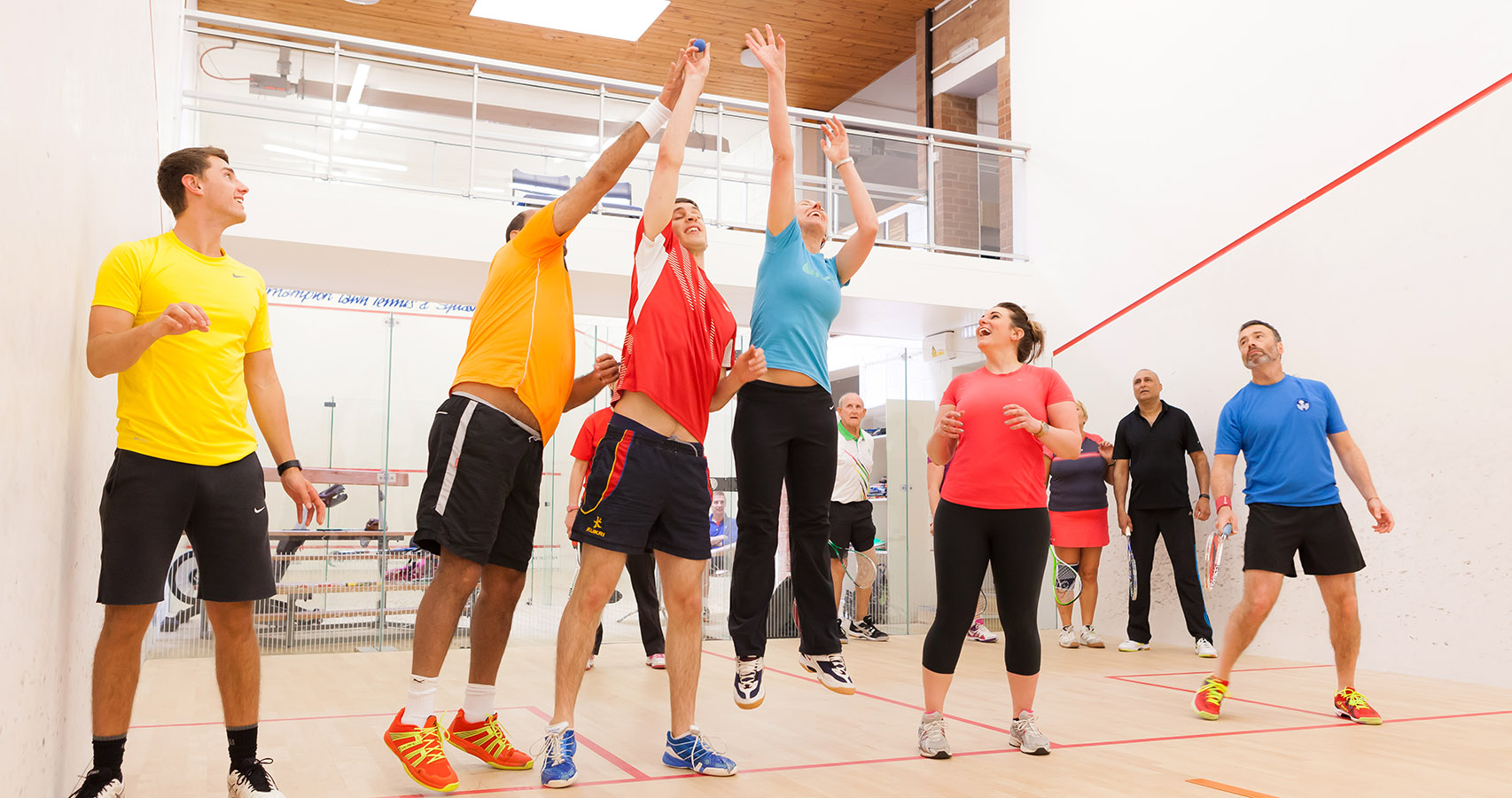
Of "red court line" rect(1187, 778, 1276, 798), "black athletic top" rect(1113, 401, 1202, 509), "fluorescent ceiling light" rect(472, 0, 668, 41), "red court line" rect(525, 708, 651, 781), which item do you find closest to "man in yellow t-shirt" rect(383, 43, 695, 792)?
"red court line" rect(525, 708, 651, 781)

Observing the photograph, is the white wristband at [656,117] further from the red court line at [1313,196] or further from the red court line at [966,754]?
the red court line at [1313,196]

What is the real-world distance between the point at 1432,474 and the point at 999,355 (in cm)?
293

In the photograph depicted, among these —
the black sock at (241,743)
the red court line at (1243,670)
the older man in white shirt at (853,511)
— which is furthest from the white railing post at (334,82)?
the red court line at (1243,670)

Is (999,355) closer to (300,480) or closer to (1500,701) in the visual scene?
(300,480)

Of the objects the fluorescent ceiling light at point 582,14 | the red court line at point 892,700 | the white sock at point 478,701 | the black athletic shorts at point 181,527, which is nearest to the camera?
the black athletic shorts at point 181,527

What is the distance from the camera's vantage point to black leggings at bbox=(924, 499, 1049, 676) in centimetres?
283

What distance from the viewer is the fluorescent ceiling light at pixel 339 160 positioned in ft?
20.2

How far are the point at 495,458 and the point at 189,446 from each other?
64 cm

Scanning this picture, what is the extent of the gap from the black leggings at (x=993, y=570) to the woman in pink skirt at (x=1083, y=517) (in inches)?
131

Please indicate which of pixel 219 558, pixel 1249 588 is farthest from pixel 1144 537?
pixel 219 558

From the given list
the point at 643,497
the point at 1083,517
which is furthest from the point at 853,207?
the point at 1083,517

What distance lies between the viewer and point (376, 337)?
870cm

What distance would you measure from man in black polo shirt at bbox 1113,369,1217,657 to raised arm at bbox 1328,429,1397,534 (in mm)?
2077

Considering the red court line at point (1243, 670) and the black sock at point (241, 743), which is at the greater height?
the black sock at point (241, 743)
